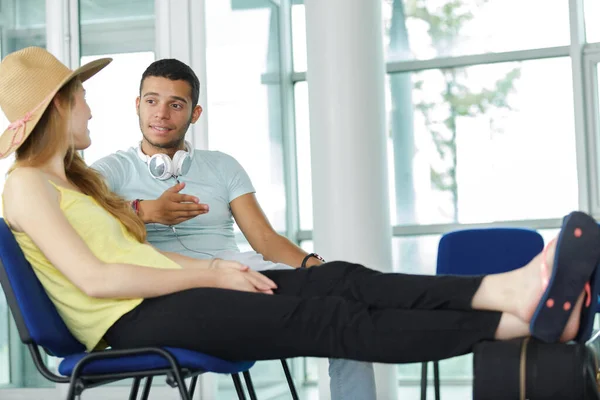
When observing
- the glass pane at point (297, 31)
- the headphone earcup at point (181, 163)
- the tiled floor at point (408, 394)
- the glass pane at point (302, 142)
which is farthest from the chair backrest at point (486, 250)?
the glass pane at point (297, 31)

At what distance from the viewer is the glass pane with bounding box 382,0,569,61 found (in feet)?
16.7

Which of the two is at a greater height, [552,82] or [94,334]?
[552,82]

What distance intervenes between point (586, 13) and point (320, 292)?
360cm

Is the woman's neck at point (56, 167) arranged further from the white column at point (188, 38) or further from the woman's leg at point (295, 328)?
the white column at point (188, 38)

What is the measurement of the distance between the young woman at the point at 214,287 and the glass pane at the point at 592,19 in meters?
3.46

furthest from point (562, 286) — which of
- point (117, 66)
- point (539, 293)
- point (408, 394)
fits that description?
point (117, 66)

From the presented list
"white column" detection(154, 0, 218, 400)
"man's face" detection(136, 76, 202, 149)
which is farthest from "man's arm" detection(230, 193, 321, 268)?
"white column" detection(154, 0, 218, 400)

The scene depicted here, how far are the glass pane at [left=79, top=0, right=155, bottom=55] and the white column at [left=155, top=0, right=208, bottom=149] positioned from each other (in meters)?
0.15

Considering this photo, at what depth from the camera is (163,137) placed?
2.86m

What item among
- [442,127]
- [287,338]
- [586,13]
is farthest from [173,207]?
[586,13]

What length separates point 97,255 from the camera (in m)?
2.09

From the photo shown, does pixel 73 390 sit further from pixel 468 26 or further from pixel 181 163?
pixel 468 26

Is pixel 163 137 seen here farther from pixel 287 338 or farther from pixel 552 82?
pixel 552 82

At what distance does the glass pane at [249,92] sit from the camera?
15.0 ft
